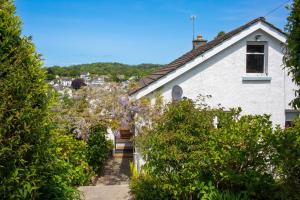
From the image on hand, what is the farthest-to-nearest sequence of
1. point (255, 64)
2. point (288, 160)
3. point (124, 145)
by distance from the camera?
point (124, 145), point (255, 64), point (288, 160)

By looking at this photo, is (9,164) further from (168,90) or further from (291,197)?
(168,90)

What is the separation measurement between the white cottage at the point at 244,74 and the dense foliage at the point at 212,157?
5572 mm

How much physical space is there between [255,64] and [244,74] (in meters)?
0.74

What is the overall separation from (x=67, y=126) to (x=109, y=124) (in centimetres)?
162

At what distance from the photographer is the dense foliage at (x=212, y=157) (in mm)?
6883

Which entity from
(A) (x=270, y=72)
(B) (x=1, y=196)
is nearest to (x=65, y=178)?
(B) (x=1, y=196)

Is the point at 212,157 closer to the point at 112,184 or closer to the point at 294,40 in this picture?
the point at 294,40

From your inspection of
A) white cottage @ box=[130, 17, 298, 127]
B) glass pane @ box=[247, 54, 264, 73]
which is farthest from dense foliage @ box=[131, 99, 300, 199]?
glass pane @ box=[247, 54, 264, 73]

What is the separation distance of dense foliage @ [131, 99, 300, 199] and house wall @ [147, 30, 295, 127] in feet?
18.7

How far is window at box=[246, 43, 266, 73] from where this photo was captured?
44.1ft

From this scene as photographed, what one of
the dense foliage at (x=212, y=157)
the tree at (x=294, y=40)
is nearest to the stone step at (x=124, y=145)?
the dense foliage at (x=212, y=157)

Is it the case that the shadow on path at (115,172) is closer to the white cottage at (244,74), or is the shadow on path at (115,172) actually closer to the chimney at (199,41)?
the white cottage at (244,74)

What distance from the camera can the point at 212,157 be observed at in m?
6.97

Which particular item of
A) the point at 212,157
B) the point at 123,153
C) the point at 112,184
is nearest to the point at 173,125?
the point at 212,157
